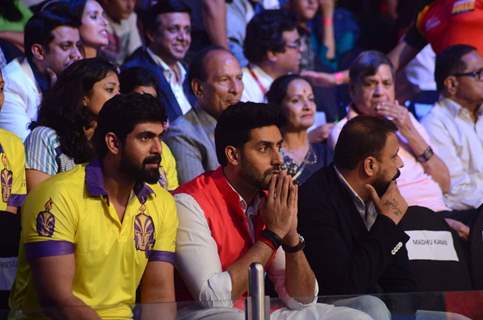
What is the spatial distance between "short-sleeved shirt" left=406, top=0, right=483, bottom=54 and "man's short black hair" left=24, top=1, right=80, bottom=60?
3009 mm

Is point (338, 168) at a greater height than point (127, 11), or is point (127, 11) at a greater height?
point (127, 11)

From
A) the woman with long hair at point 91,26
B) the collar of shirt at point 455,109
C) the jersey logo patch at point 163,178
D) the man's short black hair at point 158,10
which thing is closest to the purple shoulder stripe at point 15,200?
the jersey logo patch at point 163,178

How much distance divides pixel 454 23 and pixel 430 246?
2.80 m

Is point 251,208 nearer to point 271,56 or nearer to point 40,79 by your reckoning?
point 40,79

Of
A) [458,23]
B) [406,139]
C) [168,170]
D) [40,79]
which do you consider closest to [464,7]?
[458,23]

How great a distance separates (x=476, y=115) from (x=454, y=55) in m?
0.44

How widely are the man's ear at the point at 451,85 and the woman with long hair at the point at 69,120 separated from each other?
2.82 m

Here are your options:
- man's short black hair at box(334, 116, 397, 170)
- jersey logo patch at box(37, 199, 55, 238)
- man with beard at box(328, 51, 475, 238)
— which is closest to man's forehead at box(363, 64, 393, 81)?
man with beard at box(328, 51, 475, 238)

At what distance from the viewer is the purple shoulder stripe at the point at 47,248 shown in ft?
15.7

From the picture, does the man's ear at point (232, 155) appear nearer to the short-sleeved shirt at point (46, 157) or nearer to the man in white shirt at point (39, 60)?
the short-sleeved shirt at point (46, 157)

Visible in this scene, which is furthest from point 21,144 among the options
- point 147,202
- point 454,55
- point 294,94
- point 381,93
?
point 454,55

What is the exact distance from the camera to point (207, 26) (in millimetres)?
8797

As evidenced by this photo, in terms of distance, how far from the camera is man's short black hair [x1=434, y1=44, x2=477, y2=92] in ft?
26.6

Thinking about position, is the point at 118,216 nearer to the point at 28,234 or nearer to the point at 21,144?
the point at 28,234
